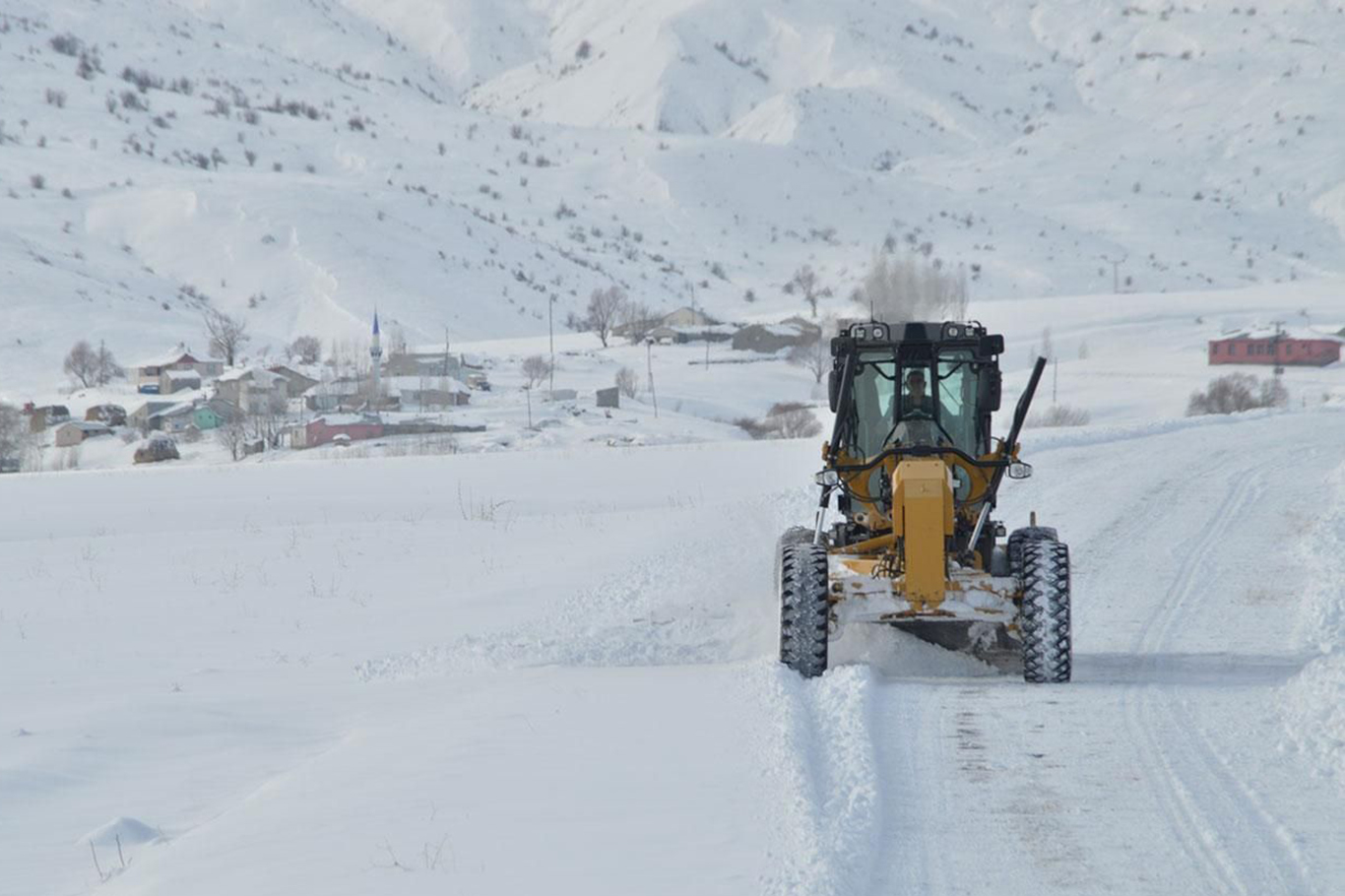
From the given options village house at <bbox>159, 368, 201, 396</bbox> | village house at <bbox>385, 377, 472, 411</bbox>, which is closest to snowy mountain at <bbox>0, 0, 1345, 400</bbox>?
village house at <bbox>159, 368, 201, 396</bbox>

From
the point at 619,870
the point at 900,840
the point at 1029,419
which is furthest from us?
the point at 1029,419

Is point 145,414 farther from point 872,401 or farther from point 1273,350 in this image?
point 872,401

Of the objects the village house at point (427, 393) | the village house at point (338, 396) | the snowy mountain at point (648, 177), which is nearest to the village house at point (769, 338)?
the snowy mountain at point (648, 177)

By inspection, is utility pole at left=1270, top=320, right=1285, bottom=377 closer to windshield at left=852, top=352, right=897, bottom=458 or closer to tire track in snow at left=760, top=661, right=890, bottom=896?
windshield at left=852, top=352, right=897, bottom=458

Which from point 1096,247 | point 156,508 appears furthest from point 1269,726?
point 1096,247

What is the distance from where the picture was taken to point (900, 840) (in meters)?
7.10

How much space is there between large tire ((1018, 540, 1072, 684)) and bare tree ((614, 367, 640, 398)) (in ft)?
215

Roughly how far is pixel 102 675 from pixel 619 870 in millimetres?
7463

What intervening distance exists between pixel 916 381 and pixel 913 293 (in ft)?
273

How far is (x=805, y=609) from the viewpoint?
10.4 meters

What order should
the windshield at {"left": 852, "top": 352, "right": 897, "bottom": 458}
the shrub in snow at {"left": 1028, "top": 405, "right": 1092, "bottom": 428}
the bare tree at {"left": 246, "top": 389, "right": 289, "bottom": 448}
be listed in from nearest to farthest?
1. the windshield at {"left": 852, "top": 352, "right": 897, "bottom": 458}
2. the shrub in snow at {"left": 1028, "top": 405, "right": 1092, "bottom": 428}
3. the bare tree at {"left": 246, "top": 389, "right": 289, "bottom": 448}

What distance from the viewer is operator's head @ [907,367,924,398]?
11539 millimetres

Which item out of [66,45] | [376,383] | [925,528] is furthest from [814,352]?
[66,45]

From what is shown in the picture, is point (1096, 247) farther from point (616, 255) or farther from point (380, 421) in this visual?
point (380, 421)
